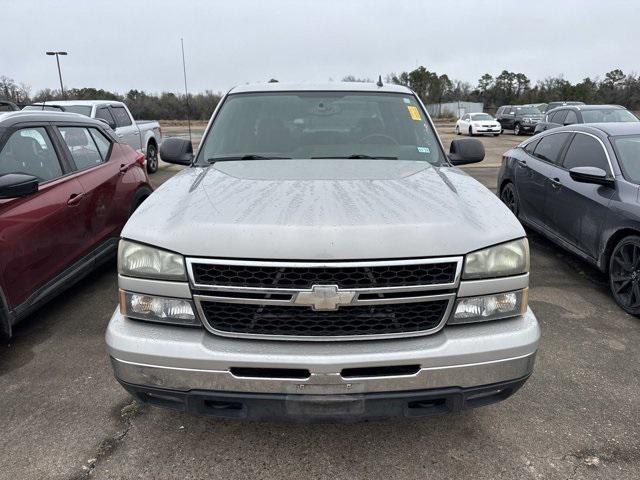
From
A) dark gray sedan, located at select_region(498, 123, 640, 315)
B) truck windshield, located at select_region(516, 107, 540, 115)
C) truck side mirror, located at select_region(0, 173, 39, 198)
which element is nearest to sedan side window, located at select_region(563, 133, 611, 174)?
dark gray sedan, located at select_region(498, 123, 640, 315)

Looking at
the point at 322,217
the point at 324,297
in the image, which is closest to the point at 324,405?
the point at 324,297

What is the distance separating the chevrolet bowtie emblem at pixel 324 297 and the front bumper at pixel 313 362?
195mm

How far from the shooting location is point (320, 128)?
140 inches

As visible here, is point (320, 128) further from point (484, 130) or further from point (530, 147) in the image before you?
point (484, 130)

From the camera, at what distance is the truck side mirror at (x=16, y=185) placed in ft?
10.8

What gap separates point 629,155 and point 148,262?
4.64 meters

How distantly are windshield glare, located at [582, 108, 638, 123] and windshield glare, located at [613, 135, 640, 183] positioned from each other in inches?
338

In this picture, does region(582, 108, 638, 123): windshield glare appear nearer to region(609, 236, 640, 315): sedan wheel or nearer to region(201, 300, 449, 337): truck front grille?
region(609, 236, 640, 315): sedan wheel

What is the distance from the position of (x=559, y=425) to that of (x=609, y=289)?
2.63 m

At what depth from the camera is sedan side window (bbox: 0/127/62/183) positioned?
146 inches

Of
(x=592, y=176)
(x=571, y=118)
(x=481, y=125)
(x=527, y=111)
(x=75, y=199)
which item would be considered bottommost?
(x=481, y=125)

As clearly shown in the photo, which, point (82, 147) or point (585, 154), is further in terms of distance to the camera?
point (585, 154)

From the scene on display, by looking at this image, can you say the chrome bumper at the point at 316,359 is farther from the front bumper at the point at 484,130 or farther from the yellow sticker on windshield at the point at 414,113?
the front bumper at the point at 484,130

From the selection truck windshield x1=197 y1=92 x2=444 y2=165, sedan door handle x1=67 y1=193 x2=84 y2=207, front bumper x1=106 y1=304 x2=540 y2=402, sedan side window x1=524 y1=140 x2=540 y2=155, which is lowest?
front bumper x1=106 y1=304 x2=540 y2=402
